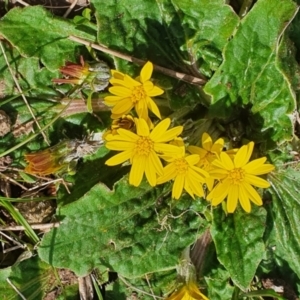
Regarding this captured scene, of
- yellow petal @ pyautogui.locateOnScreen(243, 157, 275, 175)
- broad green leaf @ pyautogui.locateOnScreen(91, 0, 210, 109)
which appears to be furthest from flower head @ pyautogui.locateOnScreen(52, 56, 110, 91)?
yellow petal @ pyautogui.locateOnScreen(243, 157, 275, 175)

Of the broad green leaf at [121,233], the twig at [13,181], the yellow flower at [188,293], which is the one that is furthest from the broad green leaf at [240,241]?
the twig at [13,181]

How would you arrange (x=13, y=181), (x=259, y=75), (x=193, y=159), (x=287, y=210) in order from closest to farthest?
(x=193, y=159) < (x=259, y=75) < (x=287, y=210) < (x=13, y=181)

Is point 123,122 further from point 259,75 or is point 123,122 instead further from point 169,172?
point 259,75

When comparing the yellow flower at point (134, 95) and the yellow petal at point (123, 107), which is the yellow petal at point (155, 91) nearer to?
the yellow flower at point (134, 95)

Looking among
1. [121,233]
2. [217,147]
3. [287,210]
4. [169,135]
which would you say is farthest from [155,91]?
[287,210]

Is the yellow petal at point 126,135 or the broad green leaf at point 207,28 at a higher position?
the broad green leaf at point 207,28

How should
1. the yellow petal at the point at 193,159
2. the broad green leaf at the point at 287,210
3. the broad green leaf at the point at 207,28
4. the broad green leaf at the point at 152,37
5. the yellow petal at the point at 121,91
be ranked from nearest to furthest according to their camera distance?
1. the yellow petal at the point at 193,159
2. the yellow petal at the point at 121,91
3. the broad green leaf at the point at 207,28
4. the broad green leaf at the point at 152,37
5. the broad green leaf at the point at 287,210
